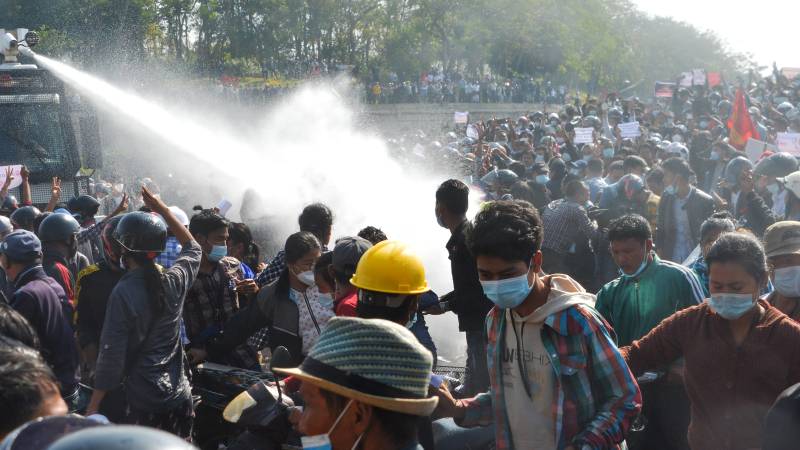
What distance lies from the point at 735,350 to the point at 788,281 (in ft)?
2.91

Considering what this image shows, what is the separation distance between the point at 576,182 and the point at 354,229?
10.2 feet

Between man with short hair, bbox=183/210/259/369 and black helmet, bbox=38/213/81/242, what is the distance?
950 mm

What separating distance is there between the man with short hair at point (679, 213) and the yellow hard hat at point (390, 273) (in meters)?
4.99

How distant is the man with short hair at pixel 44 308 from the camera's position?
484 centimetres

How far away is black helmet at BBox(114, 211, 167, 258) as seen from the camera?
178 inches

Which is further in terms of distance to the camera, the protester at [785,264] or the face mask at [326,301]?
the face mask at [326,301]

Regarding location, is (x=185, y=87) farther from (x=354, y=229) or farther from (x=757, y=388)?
(x=757, y=388)

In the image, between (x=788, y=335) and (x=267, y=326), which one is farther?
(x=267, y=326)

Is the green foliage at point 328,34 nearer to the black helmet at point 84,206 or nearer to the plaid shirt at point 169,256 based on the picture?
the black helmet at point 84,206

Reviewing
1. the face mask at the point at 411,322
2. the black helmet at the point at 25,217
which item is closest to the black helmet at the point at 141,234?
the face mask at the point at 411,322

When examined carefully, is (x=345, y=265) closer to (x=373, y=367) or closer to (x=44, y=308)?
(x=44, y=308)

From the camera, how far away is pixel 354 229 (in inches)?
404

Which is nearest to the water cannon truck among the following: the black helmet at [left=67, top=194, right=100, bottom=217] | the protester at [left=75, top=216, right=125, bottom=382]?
the black helmet at [left=67, top=194, right=100, bottom=217]

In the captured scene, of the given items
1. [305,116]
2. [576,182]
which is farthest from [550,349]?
[305,116]
